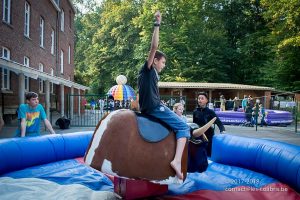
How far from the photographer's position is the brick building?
50.6 ft

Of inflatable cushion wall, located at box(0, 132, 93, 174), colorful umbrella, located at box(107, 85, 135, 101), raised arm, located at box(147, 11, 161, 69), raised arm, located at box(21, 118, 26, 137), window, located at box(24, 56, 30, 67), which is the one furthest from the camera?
colorful umbrella, located at box(107, 85, 135, 101)

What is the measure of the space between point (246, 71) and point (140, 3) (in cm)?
1713

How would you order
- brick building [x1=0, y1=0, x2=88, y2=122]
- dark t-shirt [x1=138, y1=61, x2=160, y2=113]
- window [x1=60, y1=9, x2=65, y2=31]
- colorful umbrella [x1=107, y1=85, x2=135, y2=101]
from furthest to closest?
1. window [x1=60, y1=9, x2=65, y2=31]
2. colorful umbrella [x1=107, y1=85, x2=135, y2=101]
3. brick building [x1=0, y1=0, x2=88, y2=122]
4. dark t-shirt [x1=138, y1=61, x2=160, y2=113]

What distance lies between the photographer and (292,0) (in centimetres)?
2519

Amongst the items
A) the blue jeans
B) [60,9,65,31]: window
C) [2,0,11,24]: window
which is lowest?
the blue jeans

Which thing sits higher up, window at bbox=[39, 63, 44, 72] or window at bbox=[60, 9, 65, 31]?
window at bbox=[60, 9, 65, 31]

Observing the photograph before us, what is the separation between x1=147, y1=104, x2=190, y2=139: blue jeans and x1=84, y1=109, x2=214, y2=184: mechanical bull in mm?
80

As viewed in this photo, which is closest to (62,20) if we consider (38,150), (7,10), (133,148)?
(7,10)

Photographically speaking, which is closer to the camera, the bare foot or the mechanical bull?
the mechanical bull

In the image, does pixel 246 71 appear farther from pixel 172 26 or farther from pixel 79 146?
pixel 79 146

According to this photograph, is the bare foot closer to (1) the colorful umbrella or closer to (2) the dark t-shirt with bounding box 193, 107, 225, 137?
(2) the dark t-shirt with bounding box 193, 107, 225, 137

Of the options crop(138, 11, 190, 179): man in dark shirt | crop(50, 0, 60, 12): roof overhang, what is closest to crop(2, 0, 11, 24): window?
crop(50, 0, 60, 12): roof overhang

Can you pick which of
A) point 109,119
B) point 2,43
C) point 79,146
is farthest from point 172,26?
point 109,119

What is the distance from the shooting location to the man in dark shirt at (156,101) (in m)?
4.09
